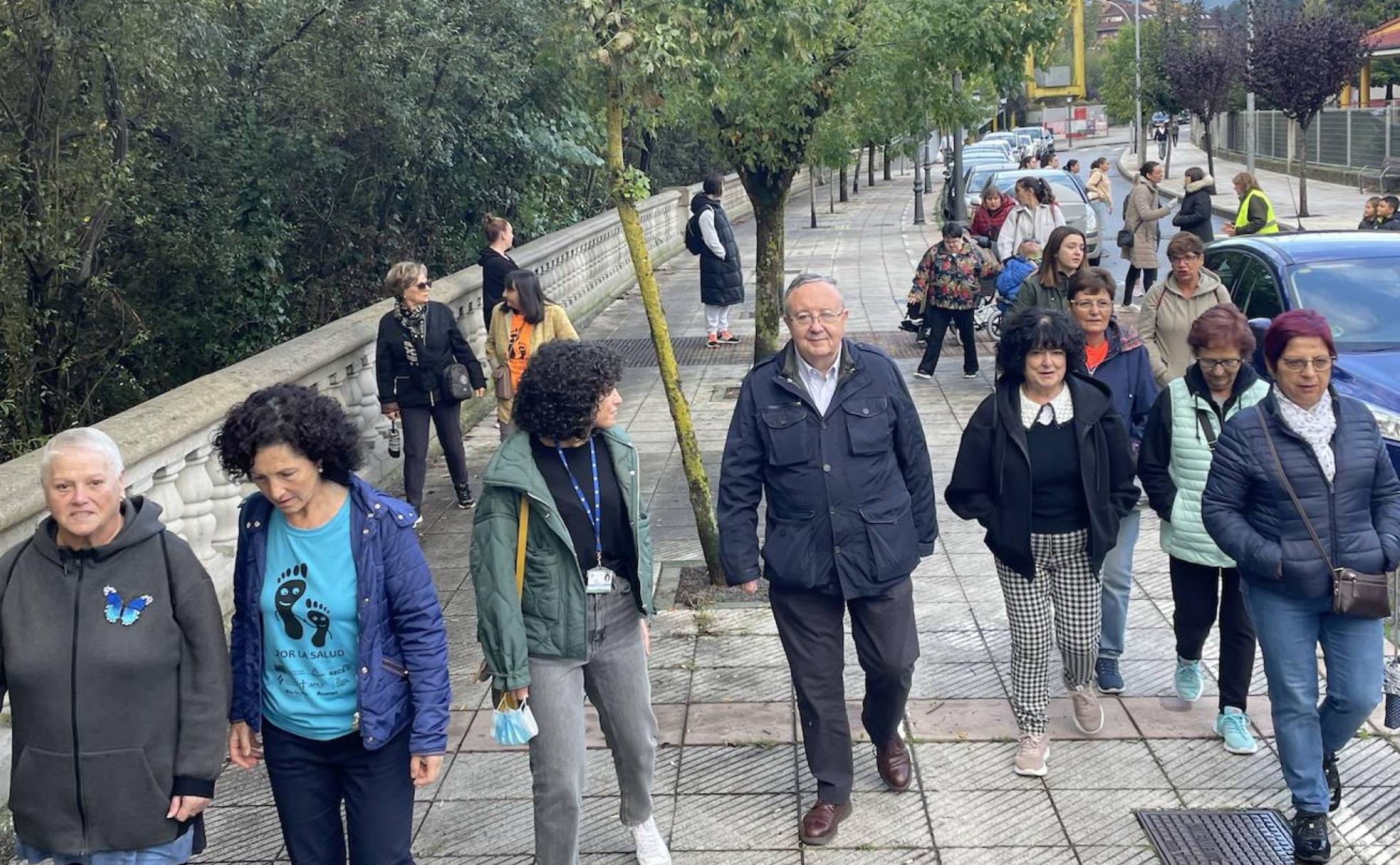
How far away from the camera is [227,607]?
6930mm

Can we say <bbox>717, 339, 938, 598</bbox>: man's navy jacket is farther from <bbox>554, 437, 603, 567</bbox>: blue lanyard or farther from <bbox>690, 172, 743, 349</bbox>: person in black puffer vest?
<bbox>690, 172, 743, 349</bbox>: person in black puffer vest

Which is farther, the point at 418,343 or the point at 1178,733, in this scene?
the point at 418,343

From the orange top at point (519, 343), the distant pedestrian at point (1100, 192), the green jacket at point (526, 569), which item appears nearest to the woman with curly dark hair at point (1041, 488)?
the green jacket at point (526, 569)

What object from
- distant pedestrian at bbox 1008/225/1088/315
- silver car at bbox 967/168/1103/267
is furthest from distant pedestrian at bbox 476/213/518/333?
silver car at bbox 967/168/1103/267

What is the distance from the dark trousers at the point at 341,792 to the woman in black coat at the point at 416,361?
16.2 feet

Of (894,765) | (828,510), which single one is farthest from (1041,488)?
(894,765)

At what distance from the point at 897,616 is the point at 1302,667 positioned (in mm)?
1284

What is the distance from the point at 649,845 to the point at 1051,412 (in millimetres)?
2023

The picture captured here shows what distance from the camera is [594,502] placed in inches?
166

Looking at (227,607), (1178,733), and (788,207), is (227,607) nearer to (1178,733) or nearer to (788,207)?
(1178,733)

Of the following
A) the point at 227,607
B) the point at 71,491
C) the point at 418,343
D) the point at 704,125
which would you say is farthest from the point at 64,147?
the point at 71,491

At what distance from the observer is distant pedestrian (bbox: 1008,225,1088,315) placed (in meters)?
7.90

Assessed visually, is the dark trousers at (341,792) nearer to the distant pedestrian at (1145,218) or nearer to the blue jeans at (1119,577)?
the blue jeans at (1119,577)

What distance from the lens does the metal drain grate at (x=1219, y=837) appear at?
4551 mm
